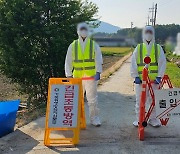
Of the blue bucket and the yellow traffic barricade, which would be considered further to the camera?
the blue bucket

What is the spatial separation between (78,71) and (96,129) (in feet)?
4.02

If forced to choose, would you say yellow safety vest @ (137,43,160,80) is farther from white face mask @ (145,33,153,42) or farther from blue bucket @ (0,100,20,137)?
blue bucket @ (0,100,20,137)

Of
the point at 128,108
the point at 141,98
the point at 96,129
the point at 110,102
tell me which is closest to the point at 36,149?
the point at 96,129

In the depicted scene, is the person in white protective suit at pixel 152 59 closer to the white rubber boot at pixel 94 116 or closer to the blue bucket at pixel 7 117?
the white rubber boot at pixel 94 116

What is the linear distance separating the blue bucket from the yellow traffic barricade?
0.95 meters

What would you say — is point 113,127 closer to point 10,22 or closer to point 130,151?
point 130,151

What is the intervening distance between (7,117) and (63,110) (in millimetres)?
1179

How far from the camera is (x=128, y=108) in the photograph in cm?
853


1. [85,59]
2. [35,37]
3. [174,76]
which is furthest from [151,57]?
[174,76]

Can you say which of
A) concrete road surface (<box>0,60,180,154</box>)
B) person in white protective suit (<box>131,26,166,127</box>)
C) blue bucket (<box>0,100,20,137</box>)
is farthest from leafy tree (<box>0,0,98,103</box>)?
person in white protective suit (<box>131,26,166,127</box>)

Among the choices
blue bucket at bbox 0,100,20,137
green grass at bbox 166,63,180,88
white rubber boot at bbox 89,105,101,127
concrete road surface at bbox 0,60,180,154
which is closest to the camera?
concrete road surface at bbox 0,60,180,154

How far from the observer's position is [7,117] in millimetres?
6086

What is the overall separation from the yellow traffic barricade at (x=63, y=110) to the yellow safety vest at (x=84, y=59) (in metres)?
0.62

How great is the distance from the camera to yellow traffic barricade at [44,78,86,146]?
221 inches
